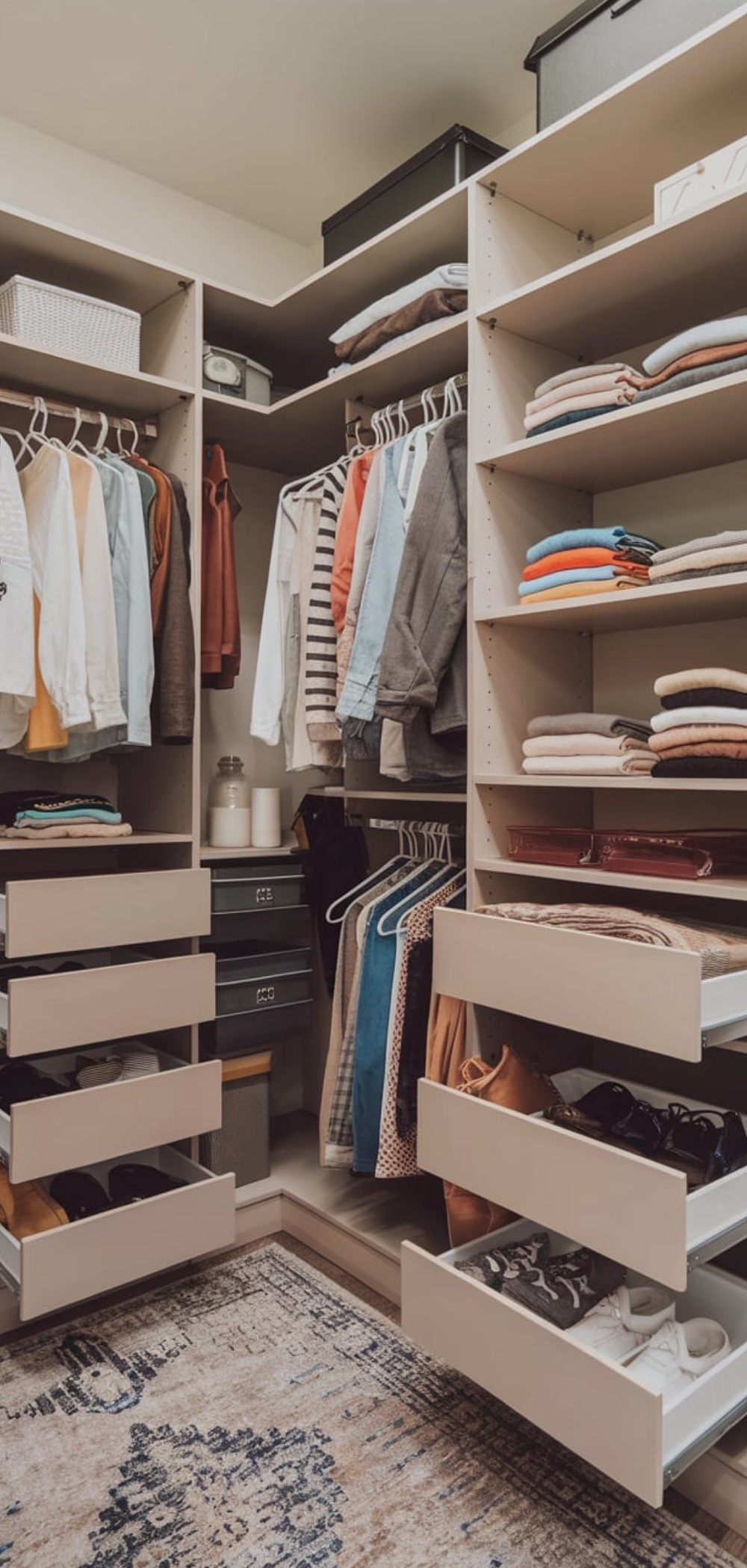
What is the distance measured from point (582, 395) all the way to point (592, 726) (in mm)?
587

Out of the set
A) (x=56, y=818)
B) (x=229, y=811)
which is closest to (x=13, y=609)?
(x=56, y=818)

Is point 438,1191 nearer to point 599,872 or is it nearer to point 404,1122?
point 404,1122

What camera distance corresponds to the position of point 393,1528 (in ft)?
4.62

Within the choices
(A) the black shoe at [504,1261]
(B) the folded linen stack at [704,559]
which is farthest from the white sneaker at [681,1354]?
(B) the folded linen stack at [704,559]

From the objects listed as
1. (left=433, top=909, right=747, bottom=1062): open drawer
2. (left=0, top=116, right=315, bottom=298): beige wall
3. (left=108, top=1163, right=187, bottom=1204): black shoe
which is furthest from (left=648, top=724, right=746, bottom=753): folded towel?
(left=0, top=116, right=315, bottom=298): beige wall

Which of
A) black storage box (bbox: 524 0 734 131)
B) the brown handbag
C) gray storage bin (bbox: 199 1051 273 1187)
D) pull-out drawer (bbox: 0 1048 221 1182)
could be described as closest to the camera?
black storage box (bbox: 524 0 734 131)

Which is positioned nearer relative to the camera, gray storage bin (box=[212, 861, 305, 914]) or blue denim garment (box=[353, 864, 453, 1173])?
blue denim garment (box=[353, 864, 453, 1173])

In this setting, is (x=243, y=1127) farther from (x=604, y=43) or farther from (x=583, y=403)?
(x=604, y=43)

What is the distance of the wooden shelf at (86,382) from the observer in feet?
6.67

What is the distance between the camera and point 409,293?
202 cm

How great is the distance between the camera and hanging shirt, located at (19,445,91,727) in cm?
191

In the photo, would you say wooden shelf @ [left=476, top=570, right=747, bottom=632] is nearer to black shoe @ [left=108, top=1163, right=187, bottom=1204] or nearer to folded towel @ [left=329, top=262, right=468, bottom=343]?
folded towel @ [left=329, top=262, right=468, bottom=343]

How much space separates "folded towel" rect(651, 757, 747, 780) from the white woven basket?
4.95 feet

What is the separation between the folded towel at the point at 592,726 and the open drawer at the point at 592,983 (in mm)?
374
